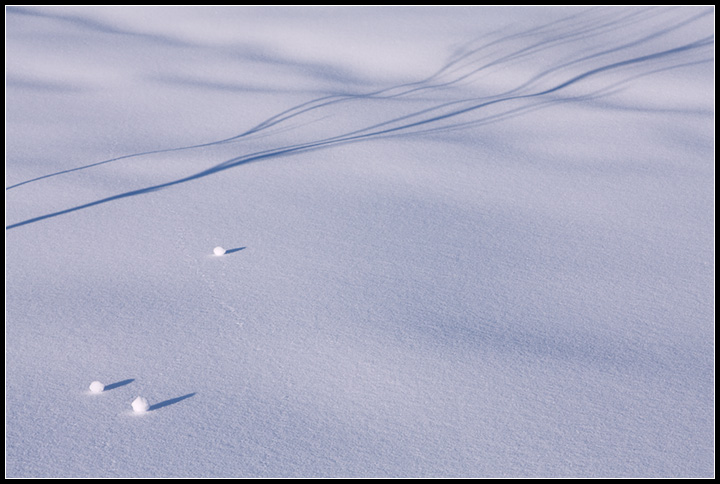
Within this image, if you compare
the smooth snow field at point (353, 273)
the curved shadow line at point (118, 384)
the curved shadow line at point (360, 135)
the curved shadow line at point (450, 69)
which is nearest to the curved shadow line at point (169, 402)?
the smooth snow field at point (353, 273)

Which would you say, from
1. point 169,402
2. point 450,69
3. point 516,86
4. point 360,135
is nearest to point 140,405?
point 169,402

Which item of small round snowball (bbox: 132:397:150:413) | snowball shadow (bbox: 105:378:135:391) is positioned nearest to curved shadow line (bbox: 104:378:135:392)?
snowball shadow (bbox: 105:378:135:391)

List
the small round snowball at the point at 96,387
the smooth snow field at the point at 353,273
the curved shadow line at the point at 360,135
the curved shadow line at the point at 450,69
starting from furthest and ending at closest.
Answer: the curved shadow line at the point at 450,69
the curved shadow line at the point at 360,135
the small round snowball at the point at 96,387
the smooth snow field at the point at 353,273

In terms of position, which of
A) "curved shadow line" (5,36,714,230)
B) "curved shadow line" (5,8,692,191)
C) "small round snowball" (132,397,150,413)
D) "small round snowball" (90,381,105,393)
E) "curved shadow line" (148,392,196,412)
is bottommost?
"curved shadow line" (148,392,196,412)

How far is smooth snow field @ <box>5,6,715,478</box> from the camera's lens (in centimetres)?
224

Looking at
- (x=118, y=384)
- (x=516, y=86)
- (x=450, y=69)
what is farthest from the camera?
(x=450, y=69)

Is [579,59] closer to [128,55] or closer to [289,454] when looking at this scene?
[128,55]

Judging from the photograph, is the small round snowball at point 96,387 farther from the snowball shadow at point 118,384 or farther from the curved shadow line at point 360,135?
the curved shadow line at point 360,135

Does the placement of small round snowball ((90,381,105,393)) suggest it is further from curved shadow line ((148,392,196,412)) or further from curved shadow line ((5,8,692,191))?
curved shadow line ((5,8,692,191))

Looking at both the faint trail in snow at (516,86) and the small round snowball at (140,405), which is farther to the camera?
the faint trail in snow at (516,86)

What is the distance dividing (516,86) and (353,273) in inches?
170

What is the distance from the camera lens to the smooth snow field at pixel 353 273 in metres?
2.24

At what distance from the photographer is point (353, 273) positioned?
10.8ft

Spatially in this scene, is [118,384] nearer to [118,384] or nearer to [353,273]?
[118,384]
